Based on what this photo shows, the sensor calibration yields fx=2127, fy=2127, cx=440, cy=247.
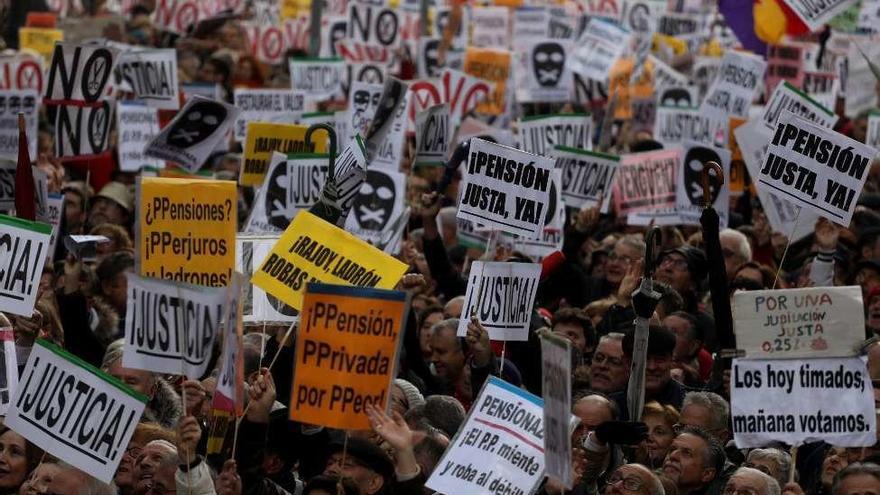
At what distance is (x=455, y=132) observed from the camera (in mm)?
18172

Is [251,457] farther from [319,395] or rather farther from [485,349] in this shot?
[485,349]

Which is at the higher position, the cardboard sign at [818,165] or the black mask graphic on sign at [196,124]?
the cardboard sign at [818,165]

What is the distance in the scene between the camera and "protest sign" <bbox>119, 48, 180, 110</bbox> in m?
17.0

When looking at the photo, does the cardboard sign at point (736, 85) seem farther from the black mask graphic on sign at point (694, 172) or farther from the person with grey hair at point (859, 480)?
the person with grey hair at point (859, 480)

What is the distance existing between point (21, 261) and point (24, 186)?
177 centimetres

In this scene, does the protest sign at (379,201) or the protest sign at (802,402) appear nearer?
the protest sign at (802,402)

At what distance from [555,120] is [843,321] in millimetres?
6774

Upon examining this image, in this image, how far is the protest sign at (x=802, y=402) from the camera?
366 inches

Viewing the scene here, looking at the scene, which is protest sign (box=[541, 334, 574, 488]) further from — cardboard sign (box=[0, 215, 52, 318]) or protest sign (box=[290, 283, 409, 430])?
cardboard sign (box=[0, 215, 52, 318])

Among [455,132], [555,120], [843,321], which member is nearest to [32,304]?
[843,321]

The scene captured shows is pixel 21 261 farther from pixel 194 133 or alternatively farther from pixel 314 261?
pixel 194 133

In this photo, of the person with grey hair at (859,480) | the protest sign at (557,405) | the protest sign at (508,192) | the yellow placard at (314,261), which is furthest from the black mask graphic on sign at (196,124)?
the protest sign at (557,405)

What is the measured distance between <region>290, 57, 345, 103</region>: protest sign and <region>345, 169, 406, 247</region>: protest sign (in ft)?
17.9

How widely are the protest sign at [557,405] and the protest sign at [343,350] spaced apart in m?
0.72
